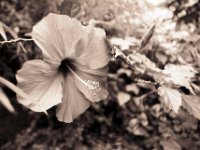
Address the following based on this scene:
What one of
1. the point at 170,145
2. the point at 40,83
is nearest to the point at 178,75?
the point at 40,83

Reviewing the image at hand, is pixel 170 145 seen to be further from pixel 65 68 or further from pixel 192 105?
pixel 65 68

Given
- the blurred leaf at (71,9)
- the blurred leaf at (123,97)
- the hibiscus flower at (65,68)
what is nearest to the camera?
the hibiscus flower at (65,68)

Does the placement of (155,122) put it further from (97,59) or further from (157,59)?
(97,59)

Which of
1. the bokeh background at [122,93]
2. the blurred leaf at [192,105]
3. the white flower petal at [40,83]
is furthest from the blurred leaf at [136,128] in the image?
the white flower petal at [40,83]

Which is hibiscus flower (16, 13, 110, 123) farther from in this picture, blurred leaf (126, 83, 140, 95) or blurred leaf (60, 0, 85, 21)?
blurred leaf (126, 83, 140, 95)

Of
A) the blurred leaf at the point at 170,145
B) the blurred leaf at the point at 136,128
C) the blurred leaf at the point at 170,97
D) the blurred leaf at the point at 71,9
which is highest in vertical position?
the blurred leaf at the point at 71,9

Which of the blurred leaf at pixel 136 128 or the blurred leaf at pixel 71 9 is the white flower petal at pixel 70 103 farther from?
the blurred leaf at pixel 136 128

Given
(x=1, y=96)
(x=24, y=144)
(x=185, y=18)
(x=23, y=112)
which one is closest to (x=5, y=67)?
(x=23, y=112)
